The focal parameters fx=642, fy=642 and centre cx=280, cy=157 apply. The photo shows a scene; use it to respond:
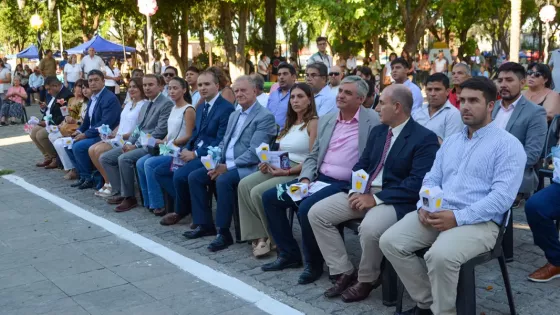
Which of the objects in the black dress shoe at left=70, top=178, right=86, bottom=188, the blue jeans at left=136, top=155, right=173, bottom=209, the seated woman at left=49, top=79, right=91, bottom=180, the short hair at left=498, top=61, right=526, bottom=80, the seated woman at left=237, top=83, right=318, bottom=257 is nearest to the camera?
the seated woman at left=237, top=83, right=318, bottom=257

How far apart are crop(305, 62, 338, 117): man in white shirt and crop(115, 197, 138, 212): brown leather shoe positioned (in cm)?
259

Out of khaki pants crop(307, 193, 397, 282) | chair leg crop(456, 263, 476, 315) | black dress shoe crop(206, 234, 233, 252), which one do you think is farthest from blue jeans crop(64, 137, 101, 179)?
chair leg crop(456, 263, 476, 315)

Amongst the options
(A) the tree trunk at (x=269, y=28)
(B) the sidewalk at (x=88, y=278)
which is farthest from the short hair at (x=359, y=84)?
(A) the tree trunk at (x=269, y=28)

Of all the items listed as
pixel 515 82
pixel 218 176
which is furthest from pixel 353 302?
pixel 515 82

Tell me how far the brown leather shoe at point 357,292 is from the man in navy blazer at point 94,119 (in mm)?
5587

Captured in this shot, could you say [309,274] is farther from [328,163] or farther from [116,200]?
[116,200]

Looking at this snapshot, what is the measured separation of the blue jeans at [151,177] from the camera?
7.47 m

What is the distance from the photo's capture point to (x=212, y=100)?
7.14 meters

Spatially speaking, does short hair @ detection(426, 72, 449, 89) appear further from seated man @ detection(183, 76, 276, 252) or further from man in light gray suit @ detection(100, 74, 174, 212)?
man in light gray suit @ detection(100, 74, 174, 212)

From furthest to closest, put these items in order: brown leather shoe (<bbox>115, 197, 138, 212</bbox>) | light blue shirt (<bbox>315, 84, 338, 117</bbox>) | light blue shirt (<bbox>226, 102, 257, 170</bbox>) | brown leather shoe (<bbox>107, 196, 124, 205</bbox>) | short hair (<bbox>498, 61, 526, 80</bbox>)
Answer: brown leather shoe (<bbox>107, 196, 124, 205</bbox>)
brown leather shoe (<bbox>115, 197, 138, 212</bbox>)
light blue shirt (<bbox>315, 84, 338, 117</bbox>)
light blue shirt (<bbox>226, 102, 257, 170</bbox>)
short hair (<bbox>498, 61, 526, 80</bbox>)

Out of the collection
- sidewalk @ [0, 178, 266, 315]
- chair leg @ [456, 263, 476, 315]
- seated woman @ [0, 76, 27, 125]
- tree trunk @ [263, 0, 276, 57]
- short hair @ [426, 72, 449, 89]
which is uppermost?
tree trunk @ [263, 0, 276, 57]

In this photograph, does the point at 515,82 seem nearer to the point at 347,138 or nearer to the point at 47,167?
the point at 347,138

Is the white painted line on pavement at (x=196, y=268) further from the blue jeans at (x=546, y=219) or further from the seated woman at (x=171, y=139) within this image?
the blue jeans at (x=546, y=219)

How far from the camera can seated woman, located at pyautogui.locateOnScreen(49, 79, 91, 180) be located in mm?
9961
